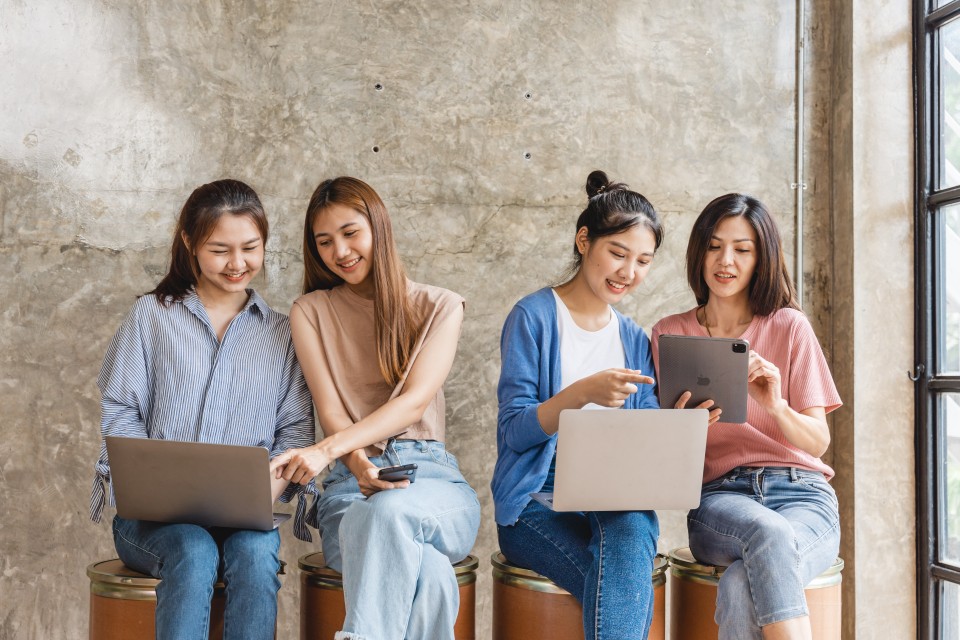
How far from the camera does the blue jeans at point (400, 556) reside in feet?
5.96

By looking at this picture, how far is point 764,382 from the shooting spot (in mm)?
2168

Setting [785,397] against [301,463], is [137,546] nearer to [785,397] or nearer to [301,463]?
[301,463]

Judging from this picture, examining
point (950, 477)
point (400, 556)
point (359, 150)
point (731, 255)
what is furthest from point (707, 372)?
point (359, 150)

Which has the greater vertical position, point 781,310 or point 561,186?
point 561,186

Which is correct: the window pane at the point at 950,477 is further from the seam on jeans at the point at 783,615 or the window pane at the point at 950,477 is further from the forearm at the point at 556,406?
the forearm at the point at 556,406

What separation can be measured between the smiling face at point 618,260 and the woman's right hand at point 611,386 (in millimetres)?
353

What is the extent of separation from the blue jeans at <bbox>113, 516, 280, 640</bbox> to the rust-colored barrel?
1.4 inches

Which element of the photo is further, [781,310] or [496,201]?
[496,201]

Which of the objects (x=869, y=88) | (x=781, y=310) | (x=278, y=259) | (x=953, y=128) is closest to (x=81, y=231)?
(x=278, y=259)

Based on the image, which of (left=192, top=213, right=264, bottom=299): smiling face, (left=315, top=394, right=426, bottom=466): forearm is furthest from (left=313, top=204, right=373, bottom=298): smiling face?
(left=315, top=394, right=426, bottom=466): forearm

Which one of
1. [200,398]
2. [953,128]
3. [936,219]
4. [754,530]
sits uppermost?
[953,128]

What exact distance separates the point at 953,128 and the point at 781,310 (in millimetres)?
1032

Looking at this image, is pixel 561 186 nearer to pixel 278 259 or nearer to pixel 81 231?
pixel 278 259

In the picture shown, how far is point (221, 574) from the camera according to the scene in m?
2.02
